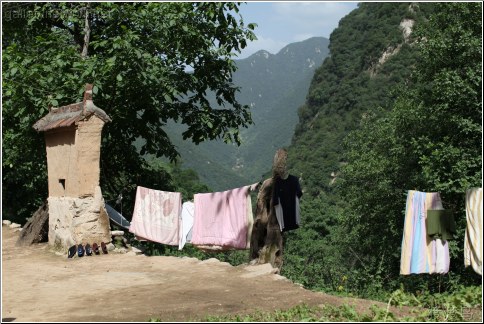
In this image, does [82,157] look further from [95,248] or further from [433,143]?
[433,143]

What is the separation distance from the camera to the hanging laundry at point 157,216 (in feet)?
41.1

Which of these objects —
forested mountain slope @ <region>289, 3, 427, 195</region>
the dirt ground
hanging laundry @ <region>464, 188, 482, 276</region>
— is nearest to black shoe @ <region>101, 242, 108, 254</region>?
the dirt ground

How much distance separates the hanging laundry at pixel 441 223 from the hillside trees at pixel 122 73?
7327mm

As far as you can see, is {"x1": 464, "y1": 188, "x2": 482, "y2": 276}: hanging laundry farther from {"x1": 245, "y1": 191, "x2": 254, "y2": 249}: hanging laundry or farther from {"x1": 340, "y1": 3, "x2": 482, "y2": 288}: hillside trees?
{"x1": 340, "y1": 3, "x2": 482, "y2": 288}: hillside trees

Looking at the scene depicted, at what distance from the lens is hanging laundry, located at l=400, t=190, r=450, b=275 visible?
9.06 meters

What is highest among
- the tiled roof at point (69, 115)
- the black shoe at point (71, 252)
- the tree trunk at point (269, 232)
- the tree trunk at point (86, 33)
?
the tree trunk at point (86, 33)

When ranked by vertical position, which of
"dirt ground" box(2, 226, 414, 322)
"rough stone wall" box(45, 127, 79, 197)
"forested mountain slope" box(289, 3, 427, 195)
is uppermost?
"forested mountain slope" box(289, 3, 427, 195)

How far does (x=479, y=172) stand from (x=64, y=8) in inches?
424

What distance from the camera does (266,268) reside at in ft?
31.2

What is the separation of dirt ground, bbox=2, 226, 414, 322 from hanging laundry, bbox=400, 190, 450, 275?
1944mm

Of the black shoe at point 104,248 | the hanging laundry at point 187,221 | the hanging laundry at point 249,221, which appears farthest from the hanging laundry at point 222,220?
the black shoe at point 104,248

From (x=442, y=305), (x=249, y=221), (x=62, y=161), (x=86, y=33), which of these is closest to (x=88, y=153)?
(x=62, y=161)

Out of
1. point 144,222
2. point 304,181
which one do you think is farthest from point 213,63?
point 304,181

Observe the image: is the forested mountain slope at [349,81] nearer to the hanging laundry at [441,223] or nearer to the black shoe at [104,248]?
the black shoe at [104,248]
